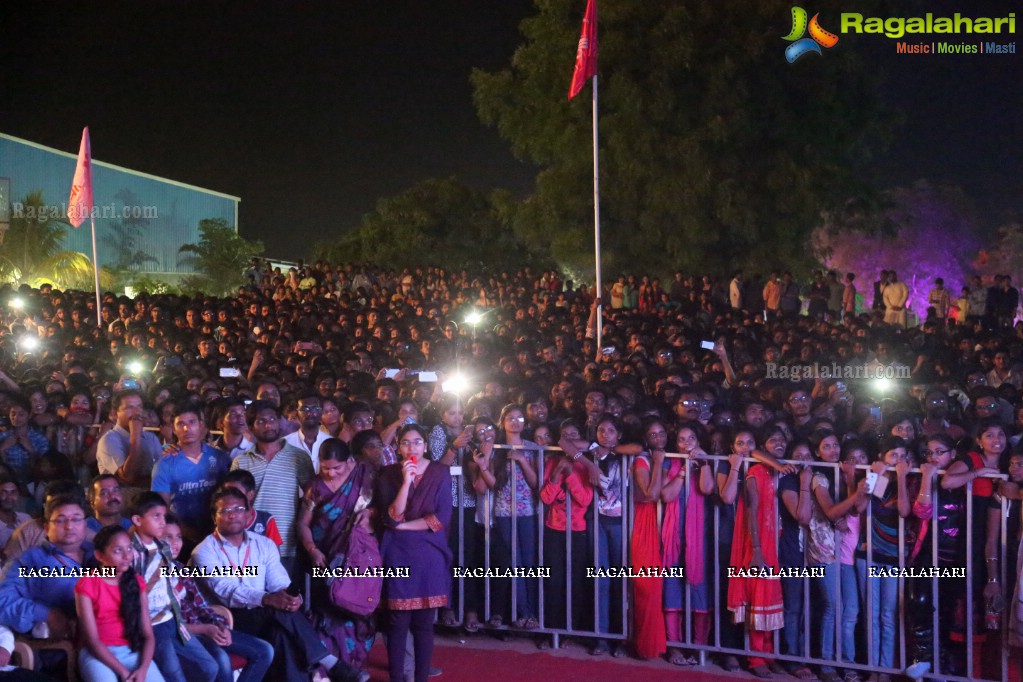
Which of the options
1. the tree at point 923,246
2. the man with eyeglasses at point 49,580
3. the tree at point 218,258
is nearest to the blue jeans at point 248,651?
the man with eyeglasses at point 49,580

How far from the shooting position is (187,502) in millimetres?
6645

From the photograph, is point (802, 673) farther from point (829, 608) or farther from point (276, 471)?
point (276, 471)

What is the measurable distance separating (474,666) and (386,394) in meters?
2.73

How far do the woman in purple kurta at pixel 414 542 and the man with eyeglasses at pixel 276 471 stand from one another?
0.61 metres

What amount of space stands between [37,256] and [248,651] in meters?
27.7

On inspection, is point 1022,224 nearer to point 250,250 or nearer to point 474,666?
point 250,250

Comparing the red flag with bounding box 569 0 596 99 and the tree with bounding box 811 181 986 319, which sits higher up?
the tree with bounding box 811 181 986 319

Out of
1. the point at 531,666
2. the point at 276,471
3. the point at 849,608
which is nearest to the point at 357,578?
the point at 276,471

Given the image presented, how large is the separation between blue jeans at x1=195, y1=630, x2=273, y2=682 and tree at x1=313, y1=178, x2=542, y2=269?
27600mm

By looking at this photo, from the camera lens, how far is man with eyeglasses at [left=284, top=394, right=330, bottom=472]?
726 cm

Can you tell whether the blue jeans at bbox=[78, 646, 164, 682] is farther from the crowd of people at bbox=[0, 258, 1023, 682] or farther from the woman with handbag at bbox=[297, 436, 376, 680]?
the woman with handbag at bbox=[297, 436, 376, 680]

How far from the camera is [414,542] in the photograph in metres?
6.44

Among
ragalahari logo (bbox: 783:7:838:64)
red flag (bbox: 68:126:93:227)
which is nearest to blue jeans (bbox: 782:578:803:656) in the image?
red flag (bbox: 68:126:93:227)

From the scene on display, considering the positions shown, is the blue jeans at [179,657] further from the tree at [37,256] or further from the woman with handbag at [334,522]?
the tree at [37,256]
